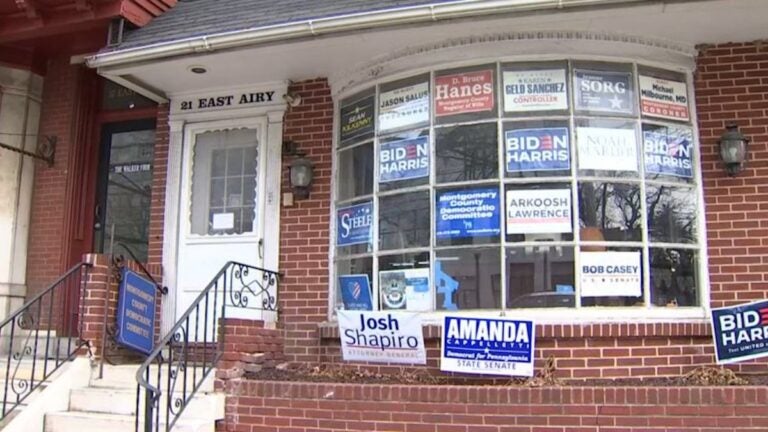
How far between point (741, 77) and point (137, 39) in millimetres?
5537

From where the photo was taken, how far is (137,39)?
7164mm

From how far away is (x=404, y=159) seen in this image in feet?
21.3

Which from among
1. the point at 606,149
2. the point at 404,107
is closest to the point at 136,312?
the point at 404,107

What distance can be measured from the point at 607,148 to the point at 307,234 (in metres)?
2.83

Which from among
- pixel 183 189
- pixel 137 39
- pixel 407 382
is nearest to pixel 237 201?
pixel 183 189

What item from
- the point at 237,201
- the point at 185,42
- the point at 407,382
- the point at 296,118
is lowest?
the point at 407,382

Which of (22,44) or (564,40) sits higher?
(22,44)

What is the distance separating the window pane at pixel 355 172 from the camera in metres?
6.75

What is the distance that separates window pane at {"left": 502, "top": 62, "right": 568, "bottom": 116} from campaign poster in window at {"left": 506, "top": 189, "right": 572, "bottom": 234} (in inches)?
27.1

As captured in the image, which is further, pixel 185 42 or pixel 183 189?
pixel 183 189

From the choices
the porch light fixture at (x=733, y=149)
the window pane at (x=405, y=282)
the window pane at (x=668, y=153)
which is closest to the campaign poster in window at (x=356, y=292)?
the window pane at (x=405, y=282)

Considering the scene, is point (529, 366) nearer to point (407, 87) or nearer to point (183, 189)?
point (407, 87)

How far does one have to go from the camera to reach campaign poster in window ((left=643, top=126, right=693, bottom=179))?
6.15 metres

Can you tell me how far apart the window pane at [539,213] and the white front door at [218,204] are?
102 inches
